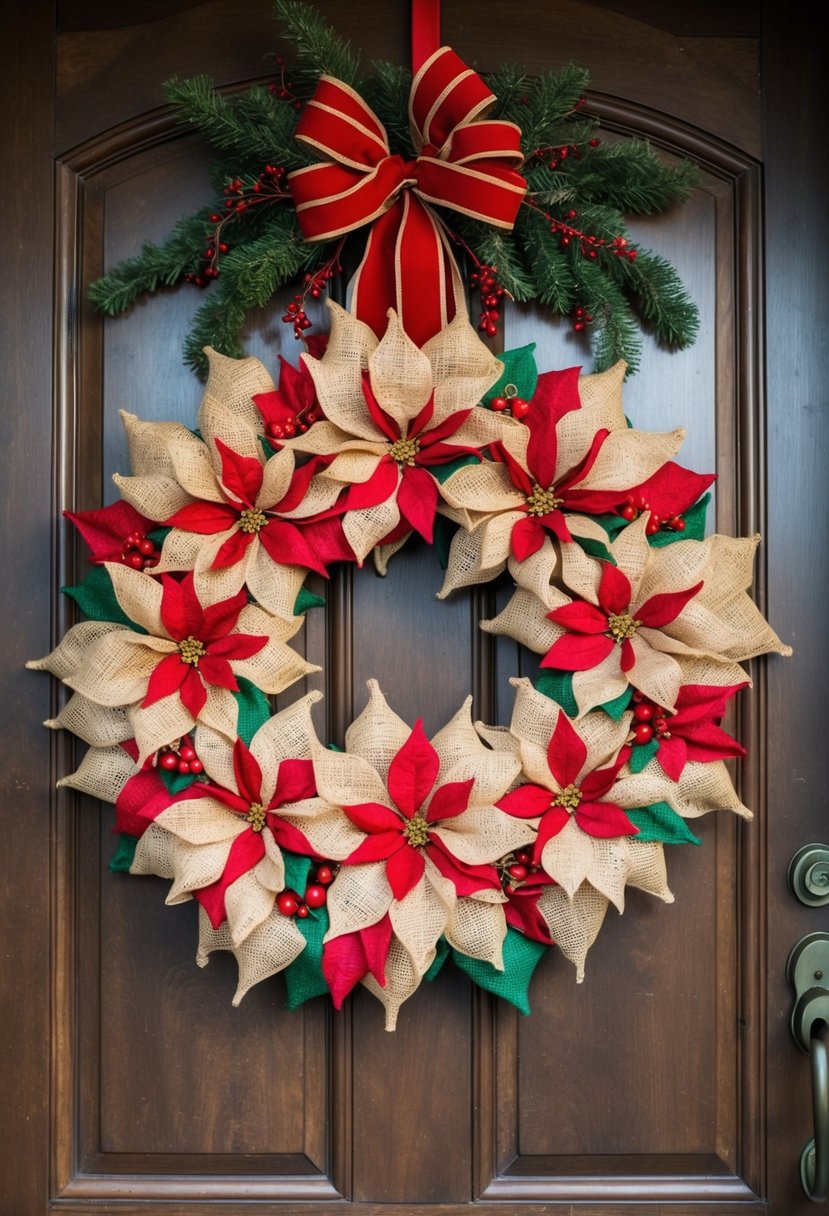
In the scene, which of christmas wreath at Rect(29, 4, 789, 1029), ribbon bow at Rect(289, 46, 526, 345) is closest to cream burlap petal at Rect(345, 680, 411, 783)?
christmas wreath at Rect(29, 4, 789, 1029)

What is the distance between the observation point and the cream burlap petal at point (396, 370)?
2.57ft

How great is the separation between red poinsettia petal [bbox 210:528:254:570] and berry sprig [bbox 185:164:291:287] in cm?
24

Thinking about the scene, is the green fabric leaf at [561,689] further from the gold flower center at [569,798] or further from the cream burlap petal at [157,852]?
the cream burlap petal at [157,852]

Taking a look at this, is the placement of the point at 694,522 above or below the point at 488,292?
below

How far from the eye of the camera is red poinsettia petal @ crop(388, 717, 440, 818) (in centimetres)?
78

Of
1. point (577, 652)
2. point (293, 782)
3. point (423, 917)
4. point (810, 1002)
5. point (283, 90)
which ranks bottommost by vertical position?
point (810, 1002)

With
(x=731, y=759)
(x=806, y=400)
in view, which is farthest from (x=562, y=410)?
(x=731, y=759)

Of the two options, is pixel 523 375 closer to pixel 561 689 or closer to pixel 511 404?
pixel 511 404

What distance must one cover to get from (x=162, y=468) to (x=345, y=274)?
0.79ft

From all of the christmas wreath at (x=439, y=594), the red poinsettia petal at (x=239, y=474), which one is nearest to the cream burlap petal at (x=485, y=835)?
the christmas wreath at (x=439, y=594)

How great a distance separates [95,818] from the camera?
0.87m

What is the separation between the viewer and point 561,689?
2.67ft

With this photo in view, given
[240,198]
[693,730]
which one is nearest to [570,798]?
[693,730]

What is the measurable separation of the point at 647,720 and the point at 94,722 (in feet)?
1.50
